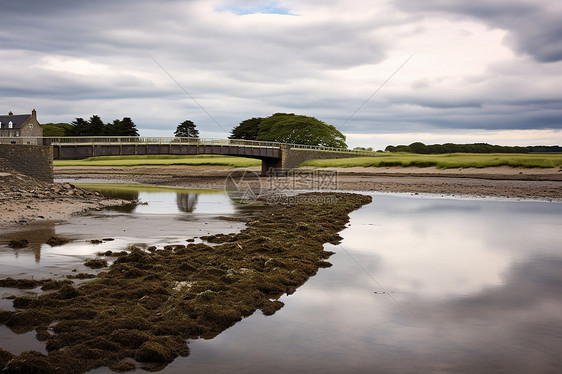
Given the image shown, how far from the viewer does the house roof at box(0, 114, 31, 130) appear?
92.6 meters

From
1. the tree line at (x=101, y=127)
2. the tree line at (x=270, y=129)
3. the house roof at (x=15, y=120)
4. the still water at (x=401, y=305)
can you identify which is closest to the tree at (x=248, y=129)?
the tree line at (x=270, y=129)

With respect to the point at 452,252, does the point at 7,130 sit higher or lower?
higher

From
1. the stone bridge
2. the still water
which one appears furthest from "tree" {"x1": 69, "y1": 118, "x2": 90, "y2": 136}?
the still water

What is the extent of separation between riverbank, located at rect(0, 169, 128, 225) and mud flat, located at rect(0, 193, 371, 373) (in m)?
12.8

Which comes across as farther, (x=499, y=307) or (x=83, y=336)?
(x=499, y=307)

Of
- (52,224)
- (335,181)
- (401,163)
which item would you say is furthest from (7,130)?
(52,224)

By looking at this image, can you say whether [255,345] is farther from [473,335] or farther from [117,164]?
[117,164]

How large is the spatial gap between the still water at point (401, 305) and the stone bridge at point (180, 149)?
Result: 104 ft

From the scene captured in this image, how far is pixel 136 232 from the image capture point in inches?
874

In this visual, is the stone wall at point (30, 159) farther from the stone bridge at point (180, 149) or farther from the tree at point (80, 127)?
the tree at point (80, 127)

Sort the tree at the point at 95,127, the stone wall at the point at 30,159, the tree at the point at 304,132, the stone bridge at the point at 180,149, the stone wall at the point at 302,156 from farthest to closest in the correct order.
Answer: the tree at the point at 95,127, the tree at the point at 304,132, the stone wall at the point at 302,156, the stone bridge at the point at 180,149, the stone wall at the point at 30,159

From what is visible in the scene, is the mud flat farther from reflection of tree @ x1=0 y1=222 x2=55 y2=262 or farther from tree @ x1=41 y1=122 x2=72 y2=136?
tree @ x1=41 y1=122 x2=72 y2=136

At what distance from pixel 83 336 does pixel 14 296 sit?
11.8 feet

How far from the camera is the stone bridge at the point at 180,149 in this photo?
5445 centimetres
